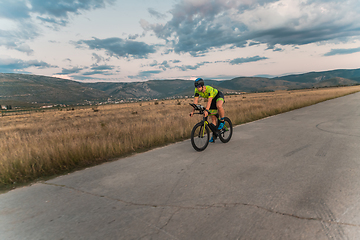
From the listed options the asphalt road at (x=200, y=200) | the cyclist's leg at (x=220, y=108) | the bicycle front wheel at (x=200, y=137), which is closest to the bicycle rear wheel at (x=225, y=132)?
the cyclist's leg at (x=220, y=108)

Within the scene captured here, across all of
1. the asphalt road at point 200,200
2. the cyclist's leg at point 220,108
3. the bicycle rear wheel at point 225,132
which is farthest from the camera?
the bicycle rear wheel at point 225,132

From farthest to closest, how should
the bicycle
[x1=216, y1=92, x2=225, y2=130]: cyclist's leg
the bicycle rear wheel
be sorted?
the bicycle rear wheel < [x1=216, y1=92, x2=225, y2=130]: cyclist's leg < the bicycle

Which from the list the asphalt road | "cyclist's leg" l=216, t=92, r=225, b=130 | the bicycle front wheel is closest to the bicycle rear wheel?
"cyclist's leg" l=216, t=92, r=225, b=130

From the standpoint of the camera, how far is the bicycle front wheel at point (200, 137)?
248 inches

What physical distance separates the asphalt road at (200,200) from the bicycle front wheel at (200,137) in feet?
2.45

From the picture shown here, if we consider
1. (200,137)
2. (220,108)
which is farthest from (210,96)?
(200,137)

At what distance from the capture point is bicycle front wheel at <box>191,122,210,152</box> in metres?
6.30

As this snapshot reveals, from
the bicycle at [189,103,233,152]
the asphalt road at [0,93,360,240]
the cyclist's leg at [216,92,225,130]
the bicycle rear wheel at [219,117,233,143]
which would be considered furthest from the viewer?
the bicycle rear wheel at [219,117,233,143]

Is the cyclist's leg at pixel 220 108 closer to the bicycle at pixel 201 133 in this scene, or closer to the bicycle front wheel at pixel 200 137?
the bicycle at pixel 201 133

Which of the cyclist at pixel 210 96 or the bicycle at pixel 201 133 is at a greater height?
the cyclist at pixel 210 96

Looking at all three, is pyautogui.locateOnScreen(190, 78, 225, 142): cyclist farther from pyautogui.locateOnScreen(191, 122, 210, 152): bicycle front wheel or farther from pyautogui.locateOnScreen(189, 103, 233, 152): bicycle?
pyautogui.locateOnScreen(191, 122, 210, 152): bicycle front wheel

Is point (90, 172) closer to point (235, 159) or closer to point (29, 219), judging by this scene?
point (29, 219)

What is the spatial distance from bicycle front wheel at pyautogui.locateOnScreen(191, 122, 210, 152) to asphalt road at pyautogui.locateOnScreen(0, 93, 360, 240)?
2.45 ft

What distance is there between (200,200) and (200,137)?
11.0ft
